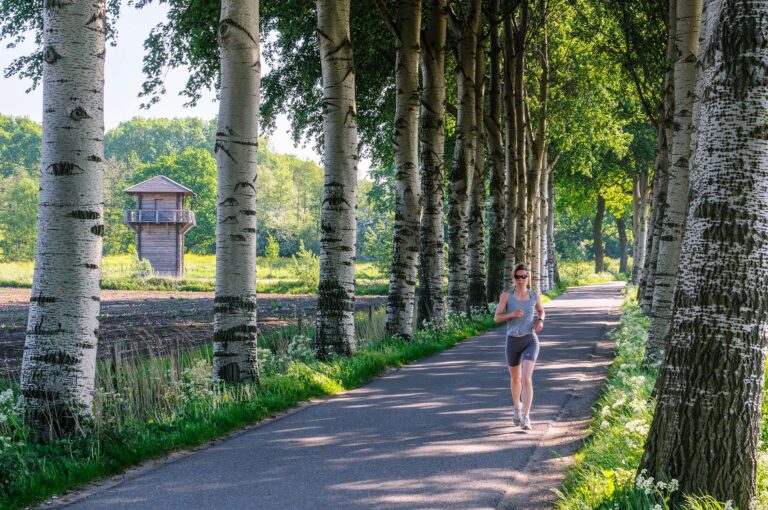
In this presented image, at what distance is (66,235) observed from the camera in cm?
730

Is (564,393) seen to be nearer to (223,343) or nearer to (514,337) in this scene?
(514,337)

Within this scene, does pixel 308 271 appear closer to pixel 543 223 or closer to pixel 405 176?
pixel 543 223

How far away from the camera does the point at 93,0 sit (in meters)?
7.45

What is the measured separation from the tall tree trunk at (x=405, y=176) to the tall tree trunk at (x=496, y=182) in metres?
9.07

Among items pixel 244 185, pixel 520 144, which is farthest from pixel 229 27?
pixel 520 144

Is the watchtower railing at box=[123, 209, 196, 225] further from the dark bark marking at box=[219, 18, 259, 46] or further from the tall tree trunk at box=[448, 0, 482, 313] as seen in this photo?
the dark bark marking at box=[219, 18, 259, 46]

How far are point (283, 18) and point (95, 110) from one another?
12.0 meters

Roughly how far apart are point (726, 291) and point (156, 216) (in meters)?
63.8

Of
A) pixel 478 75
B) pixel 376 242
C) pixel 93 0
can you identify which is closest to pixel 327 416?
pixel 93 0

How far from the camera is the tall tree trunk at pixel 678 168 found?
12.0 meters

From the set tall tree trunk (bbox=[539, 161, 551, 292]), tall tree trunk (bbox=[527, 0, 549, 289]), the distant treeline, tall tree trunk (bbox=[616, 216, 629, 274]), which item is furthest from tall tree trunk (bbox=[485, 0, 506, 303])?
the distant treeline

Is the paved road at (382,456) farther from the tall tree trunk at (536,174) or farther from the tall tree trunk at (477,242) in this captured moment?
the tall tree trunk at (536,174)

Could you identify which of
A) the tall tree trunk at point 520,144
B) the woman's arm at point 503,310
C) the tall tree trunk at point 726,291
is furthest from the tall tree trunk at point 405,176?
the tall tree trunk at point 726,291

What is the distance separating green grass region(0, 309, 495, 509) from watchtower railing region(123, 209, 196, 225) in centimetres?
5391
